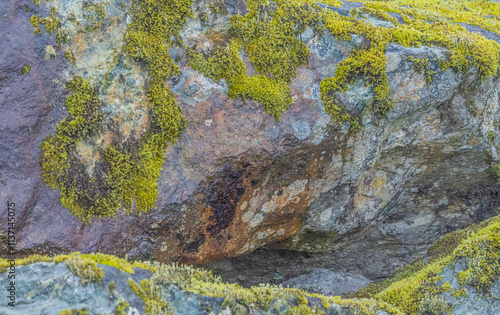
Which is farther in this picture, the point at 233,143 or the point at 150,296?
the point at 233,143

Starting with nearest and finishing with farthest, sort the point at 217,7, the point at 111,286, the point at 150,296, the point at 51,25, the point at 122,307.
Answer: the point at 122,307 < the point at 111,286 < the point at 150,296 < the point at 51,25 < the point at 217,7

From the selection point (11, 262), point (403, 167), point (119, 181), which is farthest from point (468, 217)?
point (11, 262)

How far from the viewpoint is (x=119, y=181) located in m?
6.80

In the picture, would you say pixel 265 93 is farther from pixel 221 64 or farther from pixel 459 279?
pixel 459 279

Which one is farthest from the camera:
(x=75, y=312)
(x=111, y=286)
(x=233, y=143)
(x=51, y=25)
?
(x=233, y=143)

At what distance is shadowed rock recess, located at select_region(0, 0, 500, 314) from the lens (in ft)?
20.1

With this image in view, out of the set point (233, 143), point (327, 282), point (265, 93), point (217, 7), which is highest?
point (217, 7)

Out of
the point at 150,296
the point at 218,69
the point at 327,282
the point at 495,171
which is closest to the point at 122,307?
the point at 150,296

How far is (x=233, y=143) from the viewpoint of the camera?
7.32 meters

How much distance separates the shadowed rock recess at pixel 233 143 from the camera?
6.12 metres

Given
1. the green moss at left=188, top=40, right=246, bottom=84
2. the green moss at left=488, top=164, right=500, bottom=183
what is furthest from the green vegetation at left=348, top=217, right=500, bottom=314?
the green moss at left=188, top=40, right=246, bottom=84

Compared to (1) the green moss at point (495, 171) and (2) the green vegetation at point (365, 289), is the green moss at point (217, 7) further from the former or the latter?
(1) the green moss at point (495, 171)

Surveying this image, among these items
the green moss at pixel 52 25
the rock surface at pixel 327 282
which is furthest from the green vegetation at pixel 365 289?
the green moss at pixel 52 25

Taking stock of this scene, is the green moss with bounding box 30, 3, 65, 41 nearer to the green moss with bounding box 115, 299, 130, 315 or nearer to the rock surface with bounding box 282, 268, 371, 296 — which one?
the green moss with bounding box 115, 299, 130, 315
